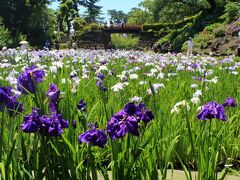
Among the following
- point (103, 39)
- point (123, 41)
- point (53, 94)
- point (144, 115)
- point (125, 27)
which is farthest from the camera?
point (123, 41)

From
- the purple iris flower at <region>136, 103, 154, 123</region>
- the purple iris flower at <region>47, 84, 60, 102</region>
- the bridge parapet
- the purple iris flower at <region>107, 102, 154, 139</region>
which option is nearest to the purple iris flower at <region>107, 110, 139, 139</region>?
the purple iris flower at <region>107, 102, 154, 139</region>

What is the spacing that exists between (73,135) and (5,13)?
39.8m

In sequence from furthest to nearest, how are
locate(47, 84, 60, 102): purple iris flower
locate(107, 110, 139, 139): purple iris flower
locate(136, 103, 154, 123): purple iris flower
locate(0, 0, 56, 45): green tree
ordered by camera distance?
1. locate(0, 0, 56, 45): green tree
2. locate(47, 84, 60, 102): purple iris flower
3. locate(136, 103, 154, 123): purple iris flower
4. locate(107, 110, 139, 139): purple iris flower

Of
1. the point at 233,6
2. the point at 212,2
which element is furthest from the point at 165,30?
the point at 233,6

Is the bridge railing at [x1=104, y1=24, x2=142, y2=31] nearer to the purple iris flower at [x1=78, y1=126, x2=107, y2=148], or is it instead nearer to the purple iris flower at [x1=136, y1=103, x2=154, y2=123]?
the purple iris flower at [x1=136, y1=103, x2=154, y2=123]

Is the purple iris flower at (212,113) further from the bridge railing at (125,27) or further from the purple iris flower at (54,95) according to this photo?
the bridge railing at (125,27)

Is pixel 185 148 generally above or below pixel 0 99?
below

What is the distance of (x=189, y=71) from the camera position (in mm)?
6711

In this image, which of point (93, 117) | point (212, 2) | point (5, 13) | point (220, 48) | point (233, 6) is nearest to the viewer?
point (93, 117)

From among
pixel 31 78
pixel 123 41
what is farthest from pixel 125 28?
pixel 31 78

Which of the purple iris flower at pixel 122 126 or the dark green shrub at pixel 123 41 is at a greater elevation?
the purple iris flower at pixel 122 126

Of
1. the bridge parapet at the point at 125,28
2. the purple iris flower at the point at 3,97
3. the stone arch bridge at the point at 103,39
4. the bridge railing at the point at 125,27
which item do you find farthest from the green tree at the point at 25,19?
the purple iris flower at the point at 3,97

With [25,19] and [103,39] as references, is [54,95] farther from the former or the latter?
[25,19]

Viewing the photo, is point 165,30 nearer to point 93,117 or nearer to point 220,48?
point 220,48
